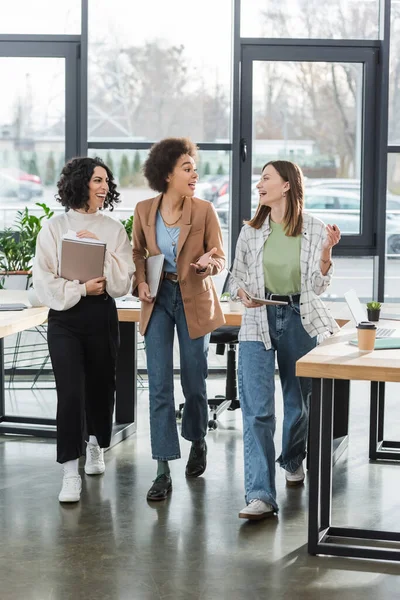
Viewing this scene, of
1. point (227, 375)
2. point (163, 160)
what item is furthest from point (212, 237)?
point (227, 375)

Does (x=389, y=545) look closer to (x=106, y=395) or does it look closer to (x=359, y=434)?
(x=106, y=395)

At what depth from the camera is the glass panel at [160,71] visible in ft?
23.1

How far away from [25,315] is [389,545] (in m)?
1.99

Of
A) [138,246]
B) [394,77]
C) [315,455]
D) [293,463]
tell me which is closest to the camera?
[315,455]

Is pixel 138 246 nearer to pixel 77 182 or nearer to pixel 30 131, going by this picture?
pixel 77 182

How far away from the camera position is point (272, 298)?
3.83 meters

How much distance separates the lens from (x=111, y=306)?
414 centimetres

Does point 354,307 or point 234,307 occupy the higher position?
point 354,307

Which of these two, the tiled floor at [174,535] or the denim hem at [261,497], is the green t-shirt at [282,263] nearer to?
the denim hem at [261,497]

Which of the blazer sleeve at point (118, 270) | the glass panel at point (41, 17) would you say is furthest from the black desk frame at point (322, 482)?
the glass panel at point (41, 17)

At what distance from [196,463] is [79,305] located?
105cm

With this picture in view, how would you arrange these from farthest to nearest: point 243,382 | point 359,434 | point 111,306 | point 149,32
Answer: point 149,32 → point 359,434 → point 111,306 → point 243,382

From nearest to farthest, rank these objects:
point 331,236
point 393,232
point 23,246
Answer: point 331,236 → point 23,246 → point 393,232

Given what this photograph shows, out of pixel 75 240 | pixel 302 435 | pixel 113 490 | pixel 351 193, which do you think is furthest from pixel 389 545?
pixel 351 193
